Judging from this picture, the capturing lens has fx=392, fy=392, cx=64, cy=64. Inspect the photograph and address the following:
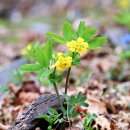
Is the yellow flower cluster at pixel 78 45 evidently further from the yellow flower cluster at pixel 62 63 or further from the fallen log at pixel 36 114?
the fallen log at pixel 36 114

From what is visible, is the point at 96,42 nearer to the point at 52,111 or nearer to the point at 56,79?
the point at 56,79

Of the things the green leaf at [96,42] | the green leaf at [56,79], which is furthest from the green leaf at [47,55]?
the green leaf at [96,42]

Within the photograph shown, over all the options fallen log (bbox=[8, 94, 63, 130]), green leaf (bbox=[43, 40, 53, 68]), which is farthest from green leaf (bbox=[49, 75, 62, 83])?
fallen log (bbox=[8, 94, 63, 130])

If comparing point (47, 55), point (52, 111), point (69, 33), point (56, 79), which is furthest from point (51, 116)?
point (69, 33)

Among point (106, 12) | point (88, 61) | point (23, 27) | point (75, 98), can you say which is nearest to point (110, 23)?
point (106, 12)

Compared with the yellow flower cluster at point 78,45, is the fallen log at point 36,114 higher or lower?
lower

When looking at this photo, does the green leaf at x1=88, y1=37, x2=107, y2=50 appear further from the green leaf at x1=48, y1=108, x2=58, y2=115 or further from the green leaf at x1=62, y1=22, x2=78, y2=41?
the green leaf at x1=48, y1=108, x2=58, y2=115

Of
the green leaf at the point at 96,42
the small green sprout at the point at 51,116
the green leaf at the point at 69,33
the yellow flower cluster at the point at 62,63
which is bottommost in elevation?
the small green sprout at the point at 51,116
